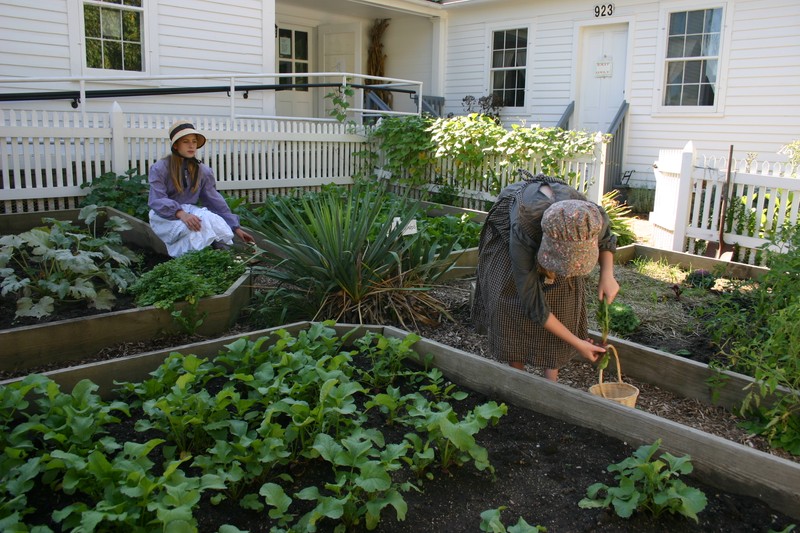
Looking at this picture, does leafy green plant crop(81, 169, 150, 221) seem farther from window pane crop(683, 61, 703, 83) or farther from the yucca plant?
window pane crop(683, 61, 703, 83)

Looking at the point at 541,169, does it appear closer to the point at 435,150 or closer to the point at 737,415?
the point at 435,150

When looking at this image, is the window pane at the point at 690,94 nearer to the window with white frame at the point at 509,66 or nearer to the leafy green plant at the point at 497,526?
the window with white frame at the point at 509,66

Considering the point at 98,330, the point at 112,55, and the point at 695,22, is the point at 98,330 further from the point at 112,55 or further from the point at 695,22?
the point at 695,22

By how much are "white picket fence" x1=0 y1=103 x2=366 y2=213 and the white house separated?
0.78 meters

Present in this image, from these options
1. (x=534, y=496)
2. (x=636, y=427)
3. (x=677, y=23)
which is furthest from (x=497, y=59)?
(x=534, y=496)

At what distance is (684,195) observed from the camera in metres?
7.40

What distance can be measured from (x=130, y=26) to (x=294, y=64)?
223 inches

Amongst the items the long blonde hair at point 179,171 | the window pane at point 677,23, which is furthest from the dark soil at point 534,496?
the window pane at point 677,23

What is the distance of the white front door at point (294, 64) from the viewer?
49.9 ft

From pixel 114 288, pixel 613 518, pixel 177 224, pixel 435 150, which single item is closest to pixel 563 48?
pixel 435 150

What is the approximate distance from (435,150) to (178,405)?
7.37 meters

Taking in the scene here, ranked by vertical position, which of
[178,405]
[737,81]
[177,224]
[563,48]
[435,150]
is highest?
[563,48]

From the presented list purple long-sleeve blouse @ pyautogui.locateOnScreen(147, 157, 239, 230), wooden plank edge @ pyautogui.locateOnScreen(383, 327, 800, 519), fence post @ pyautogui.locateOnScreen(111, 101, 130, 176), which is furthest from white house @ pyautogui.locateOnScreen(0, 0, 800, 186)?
wooden plank edge @ pyautogui.locateOnScreen(383, 327, 800, 519)

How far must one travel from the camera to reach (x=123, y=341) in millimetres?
4105
